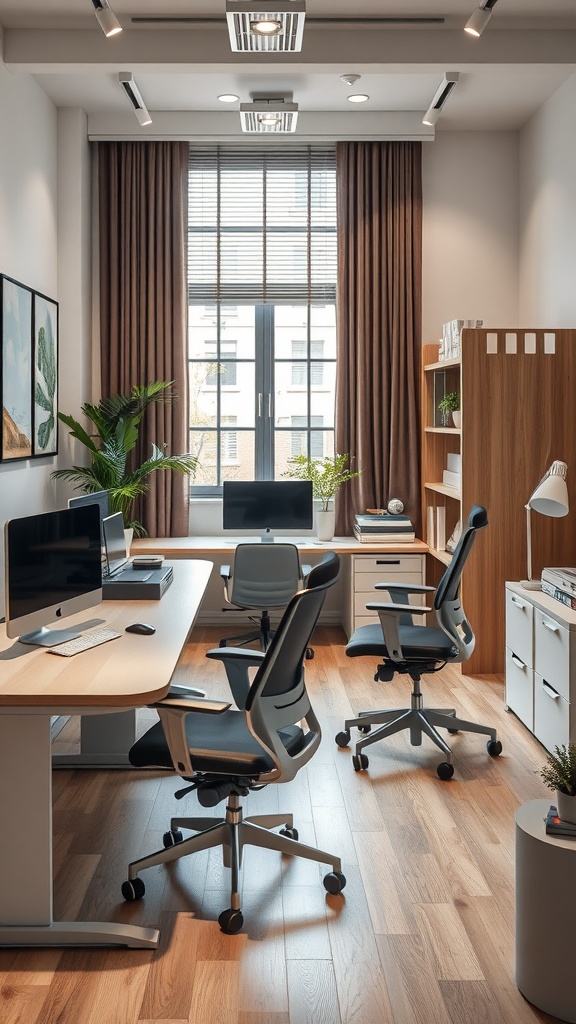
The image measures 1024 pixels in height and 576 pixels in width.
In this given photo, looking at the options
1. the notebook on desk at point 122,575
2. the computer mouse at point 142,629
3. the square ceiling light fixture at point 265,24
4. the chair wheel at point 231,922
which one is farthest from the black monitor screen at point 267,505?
the chair wheel at point 231,922

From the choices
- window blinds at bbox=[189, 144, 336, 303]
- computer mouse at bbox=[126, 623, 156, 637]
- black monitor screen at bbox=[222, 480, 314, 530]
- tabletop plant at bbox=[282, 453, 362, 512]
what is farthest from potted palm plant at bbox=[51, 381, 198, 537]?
computer mouse at bbox=[126, 623, 156, 637]

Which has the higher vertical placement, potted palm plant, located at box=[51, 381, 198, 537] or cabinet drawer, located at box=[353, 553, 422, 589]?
potted palm plant, located at box=[51, 381, 198, 537]

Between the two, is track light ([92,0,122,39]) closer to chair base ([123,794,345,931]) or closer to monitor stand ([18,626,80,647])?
monitor stand ([18,626,80,647])

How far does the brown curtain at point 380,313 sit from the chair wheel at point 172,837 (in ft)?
11.5

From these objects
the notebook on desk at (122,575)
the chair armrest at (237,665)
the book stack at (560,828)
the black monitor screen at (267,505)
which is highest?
the black monitor screen at (267,505)

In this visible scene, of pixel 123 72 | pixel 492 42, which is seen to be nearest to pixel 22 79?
pixel 123 72

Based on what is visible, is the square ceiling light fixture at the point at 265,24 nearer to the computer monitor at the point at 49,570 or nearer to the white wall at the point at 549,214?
the white wall at the point at 549,214

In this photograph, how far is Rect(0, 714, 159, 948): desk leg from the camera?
2.40 metres

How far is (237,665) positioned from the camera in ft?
9.54

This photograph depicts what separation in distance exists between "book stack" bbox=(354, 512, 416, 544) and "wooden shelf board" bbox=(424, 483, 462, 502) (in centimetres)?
28

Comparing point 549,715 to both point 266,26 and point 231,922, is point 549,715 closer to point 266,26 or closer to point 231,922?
point 231,922

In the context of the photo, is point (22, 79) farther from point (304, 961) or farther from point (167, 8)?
point (304, 961)

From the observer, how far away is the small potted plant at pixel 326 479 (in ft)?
19.7

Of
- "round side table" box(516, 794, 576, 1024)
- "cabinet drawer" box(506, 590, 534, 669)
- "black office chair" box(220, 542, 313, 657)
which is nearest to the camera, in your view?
"round side table" box(516, 794, 576, 1024)
